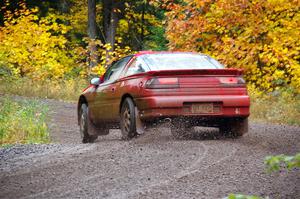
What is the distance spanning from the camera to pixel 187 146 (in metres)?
10.6

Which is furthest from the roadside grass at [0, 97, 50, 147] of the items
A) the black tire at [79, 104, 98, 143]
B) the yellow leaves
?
the yellow leaves

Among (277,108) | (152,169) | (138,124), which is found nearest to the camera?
(152,169)

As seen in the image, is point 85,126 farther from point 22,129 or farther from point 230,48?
point 230,48

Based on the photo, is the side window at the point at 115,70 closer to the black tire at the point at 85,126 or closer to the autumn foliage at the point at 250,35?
the black tire at the point at 85,126

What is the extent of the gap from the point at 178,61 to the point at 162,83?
101cm

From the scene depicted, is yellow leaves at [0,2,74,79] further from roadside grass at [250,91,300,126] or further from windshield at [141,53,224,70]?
windshield at [141,53,224,70]

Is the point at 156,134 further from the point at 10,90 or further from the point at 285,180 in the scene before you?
the point at 10,90

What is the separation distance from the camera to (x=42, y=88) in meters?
27.7

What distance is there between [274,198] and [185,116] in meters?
4.19

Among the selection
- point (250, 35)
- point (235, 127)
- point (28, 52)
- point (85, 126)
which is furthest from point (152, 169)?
point (28, 52)

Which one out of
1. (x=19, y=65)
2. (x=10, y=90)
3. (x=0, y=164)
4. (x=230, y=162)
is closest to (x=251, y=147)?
(x=230, y=162)

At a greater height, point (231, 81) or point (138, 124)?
point (231, 81)

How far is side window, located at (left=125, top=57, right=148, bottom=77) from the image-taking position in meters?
11.9

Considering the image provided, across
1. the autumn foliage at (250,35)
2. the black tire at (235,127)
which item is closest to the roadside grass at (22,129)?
the black tire at (235,127)
